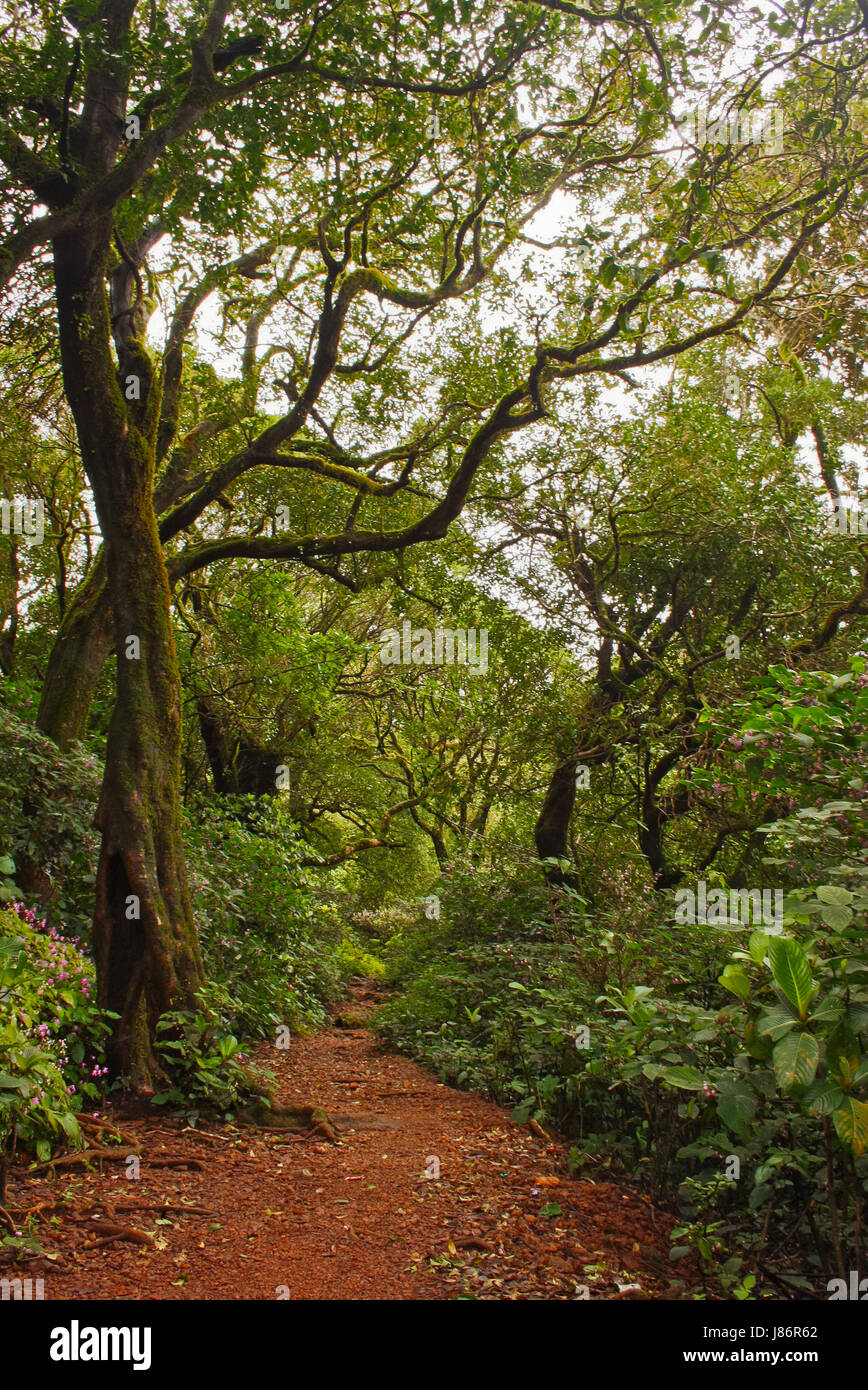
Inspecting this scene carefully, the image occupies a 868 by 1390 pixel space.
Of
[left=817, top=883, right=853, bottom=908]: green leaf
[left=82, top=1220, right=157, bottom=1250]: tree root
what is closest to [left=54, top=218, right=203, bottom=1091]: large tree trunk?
[left=82, top=1220, right=157, bottom=1250]: tree root

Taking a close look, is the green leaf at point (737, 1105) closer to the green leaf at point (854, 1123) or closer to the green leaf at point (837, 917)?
the green leaf at point (854, 1123)

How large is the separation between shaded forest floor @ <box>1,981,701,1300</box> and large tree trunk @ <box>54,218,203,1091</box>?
0.94m

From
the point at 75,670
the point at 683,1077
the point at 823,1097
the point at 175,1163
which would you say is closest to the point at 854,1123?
the point at 823,1097

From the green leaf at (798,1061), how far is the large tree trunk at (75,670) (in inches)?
269

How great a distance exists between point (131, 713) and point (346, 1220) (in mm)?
3789

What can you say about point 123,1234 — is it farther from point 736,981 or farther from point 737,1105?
point 736,981

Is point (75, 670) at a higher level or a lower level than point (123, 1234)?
higher

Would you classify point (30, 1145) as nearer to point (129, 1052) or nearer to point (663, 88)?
point (129, 1052)

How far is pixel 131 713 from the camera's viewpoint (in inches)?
254

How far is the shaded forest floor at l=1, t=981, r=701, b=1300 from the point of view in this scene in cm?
343

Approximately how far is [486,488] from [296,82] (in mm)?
5002

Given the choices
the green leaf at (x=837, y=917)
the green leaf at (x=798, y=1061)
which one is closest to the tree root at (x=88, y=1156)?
the green leaf at (x=798, y=1061)

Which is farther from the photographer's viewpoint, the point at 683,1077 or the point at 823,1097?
the point at 683,1077

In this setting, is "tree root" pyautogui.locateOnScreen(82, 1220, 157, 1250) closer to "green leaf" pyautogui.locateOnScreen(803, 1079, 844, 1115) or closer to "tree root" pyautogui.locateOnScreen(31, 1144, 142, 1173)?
"tree root" pyautogui.locateOnScreen(31, 1144, 142, 1173)
